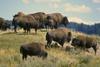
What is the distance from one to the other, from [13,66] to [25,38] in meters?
17.6

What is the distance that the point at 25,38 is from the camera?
3372 centimetres

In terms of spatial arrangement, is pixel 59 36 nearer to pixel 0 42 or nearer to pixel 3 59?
pixel 0 42

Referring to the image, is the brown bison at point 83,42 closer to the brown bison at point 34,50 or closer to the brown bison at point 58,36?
the brown bison at point 58,36

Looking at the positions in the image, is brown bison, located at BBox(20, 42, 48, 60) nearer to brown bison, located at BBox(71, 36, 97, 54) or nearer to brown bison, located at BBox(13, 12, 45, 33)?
brown bison, located at BBox(71, 36, 97, 54)

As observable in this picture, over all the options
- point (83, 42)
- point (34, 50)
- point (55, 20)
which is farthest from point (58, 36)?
point (55, 20)

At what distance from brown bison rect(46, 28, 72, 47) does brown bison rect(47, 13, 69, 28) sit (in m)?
11.9

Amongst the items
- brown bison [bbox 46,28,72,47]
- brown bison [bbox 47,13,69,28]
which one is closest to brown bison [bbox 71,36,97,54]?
brown bison [bbox 46,28,72,47]

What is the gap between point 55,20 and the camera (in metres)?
45.1

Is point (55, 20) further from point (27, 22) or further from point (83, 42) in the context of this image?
point (83, 42)

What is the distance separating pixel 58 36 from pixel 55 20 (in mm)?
14168

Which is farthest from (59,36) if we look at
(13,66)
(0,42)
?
(13,66)

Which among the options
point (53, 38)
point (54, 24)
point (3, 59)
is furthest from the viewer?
point (54, 24)

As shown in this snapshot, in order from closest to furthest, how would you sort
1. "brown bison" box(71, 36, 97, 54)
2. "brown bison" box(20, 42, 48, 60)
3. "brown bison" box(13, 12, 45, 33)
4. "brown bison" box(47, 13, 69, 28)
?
"brown bison" box(20, 42, 48, 60) → "brown bison" box(71, 36, 97, 54) → "brown bison" box(13, 12, 45, 33) → "brown bison" box(47, 13, 69, 28)

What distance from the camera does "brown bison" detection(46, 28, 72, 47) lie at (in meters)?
30.5
